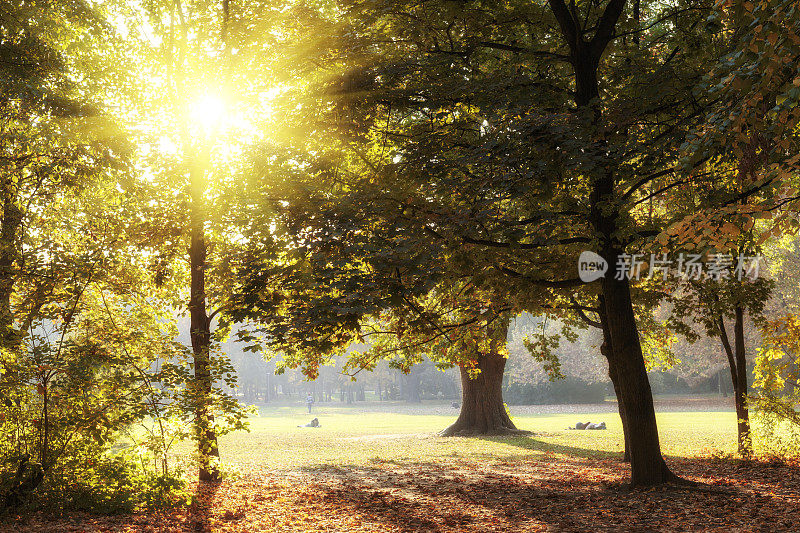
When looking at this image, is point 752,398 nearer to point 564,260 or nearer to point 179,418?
point 564,260

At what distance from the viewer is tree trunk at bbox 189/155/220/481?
31.5 ft

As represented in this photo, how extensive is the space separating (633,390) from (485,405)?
1359cm

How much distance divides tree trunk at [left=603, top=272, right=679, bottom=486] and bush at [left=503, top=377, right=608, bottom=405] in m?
41.6

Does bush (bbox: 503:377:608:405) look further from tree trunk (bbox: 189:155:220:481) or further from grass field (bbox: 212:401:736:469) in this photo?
tree trunk (bbox: 189:155:220:481)

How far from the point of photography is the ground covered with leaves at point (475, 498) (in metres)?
8.43

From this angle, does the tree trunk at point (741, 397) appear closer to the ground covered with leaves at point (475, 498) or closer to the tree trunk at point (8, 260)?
the ground covered with leaves at point (475, 498)

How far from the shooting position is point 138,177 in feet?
39.7

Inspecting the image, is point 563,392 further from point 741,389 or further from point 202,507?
point 202,507

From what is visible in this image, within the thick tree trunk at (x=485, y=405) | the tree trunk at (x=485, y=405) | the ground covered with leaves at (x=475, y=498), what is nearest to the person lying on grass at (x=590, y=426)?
the tree trunk at (x=485, y=405)

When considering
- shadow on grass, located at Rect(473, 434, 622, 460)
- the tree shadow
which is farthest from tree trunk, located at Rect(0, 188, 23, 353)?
shadow on grass, located at Rect(473, 434, 622, 460)

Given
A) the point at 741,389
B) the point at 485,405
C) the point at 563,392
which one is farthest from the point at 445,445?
the point at 563,392

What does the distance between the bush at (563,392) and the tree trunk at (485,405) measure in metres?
28.4
